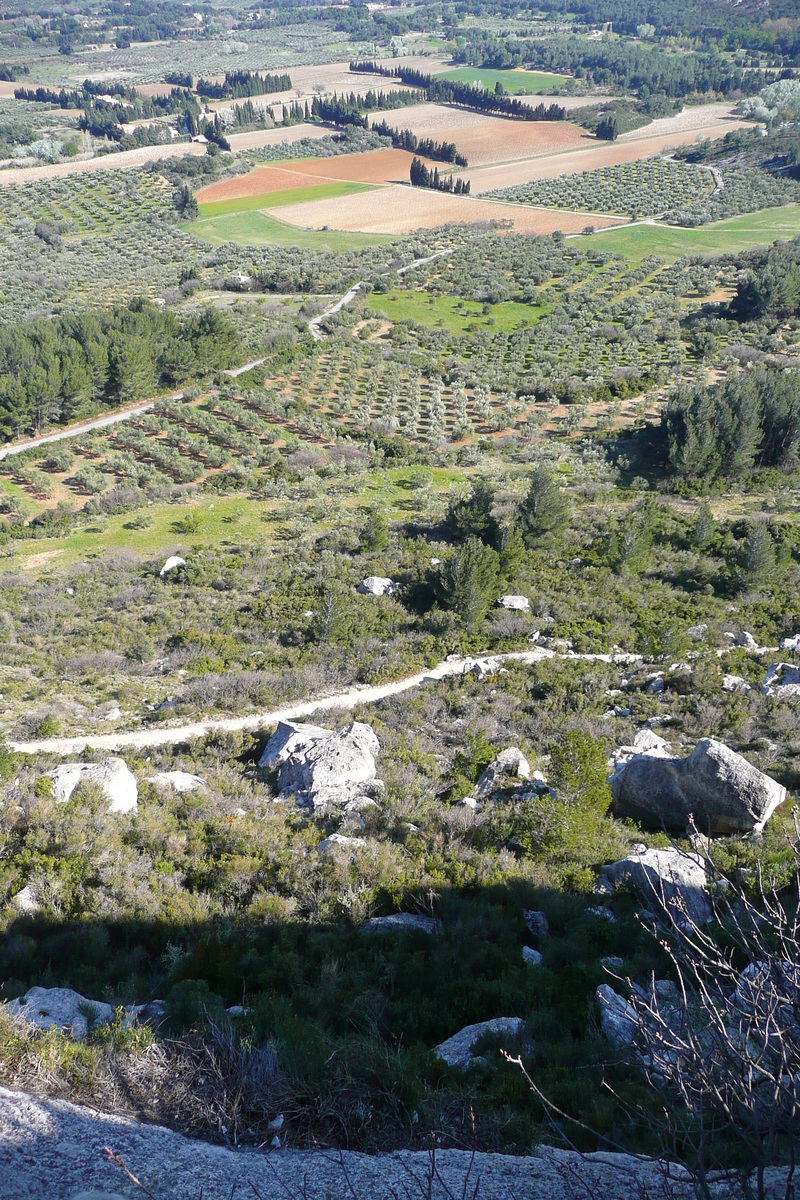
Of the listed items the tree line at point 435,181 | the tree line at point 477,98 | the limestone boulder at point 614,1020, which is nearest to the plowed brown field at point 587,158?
the tree line at point 435,181

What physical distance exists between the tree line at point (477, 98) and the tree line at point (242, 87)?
80.5 feet

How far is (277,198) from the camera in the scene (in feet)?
304

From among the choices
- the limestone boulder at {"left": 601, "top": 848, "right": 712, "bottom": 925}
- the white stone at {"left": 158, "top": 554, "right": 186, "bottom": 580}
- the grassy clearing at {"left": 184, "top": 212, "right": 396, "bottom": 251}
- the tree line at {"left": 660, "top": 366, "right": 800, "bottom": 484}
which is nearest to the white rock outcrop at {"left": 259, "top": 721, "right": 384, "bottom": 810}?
the limestone boulder at {"left": 601, "top": 848, "right": 712, "bottom": 925}

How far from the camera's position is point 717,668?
60.0ft

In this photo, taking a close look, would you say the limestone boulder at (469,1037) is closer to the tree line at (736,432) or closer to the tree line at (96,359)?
the tree line at (736,432)

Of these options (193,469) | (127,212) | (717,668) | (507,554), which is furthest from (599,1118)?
(127,212)

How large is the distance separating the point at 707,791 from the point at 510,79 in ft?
580

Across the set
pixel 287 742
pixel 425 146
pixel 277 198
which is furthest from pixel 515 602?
pixel 425 146

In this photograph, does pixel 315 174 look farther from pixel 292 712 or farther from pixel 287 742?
pixel 287 742

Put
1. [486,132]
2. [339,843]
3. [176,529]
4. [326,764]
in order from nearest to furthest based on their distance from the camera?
[339,843] < [326,764] < [176,529] < [486,132]

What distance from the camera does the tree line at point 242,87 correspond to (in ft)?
488

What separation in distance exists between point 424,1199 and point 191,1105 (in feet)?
7.35

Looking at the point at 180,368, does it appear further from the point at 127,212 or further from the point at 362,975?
the point at 127,212

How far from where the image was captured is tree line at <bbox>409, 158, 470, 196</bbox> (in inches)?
3646
